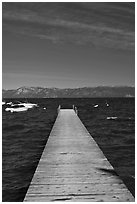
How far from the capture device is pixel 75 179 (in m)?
8.80

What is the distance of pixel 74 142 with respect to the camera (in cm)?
1518

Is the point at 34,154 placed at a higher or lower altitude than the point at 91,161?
lower

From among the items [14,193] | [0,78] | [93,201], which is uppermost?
[0,78]

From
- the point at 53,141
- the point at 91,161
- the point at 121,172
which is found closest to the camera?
the point at 91,161

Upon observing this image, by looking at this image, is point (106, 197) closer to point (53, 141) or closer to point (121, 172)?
point (121, 172)

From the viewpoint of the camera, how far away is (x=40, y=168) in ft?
33.2

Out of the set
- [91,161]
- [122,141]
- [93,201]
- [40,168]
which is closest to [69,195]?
[93,201]

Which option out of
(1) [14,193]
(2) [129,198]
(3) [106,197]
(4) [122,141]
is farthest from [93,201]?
(4) [122,141]

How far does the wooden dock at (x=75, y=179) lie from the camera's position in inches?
293

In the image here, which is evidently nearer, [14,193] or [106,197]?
[106,197]

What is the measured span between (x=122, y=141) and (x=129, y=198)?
58.0 feet

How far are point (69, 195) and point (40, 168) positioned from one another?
281 cm

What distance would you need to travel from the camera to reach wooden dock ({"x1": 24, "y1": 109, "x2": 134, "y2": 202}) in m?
7.43

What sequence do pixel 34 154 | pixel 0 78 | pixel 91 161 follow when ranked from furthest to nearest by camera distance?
pixel 34 154
pixel 91 161
pixel 0 78
